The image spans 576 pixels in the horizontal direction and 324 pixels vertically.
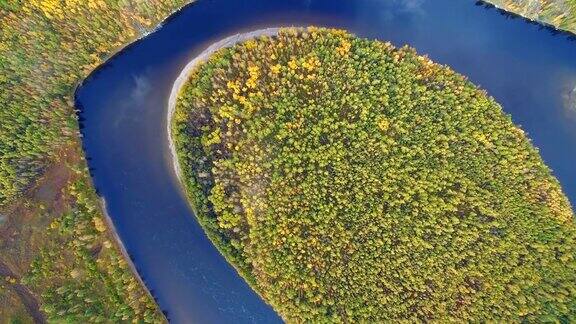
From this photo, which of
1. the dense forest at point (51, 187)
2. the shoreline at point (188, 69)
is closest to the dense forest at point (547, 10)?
the shoreline at point (188, 69)

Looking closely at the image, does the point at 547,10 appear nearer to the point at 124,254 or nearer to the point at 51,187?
the point at 124,254

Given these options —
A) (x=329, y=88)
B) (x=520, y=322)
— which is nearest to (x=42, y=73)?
(x=329, y=88)

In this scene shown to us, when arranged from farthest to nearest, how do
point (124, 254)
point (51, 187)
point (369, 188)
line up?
point (124, 254)
point (51, 187)
point (369, 188)

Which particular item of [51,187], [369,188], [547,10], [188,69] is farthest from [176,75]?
[547,10]

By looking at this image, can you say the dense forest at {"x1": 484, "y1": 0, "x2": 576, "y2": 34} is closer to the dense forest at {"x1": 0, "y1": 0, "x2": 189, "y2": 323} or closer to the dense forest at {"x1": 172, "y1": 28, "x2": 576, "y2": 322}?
the dense forest at {"x1": 172, "y1": 28, "x2": 576, "y2": 322}

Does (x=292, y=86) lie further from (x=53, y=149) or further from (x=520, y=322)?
(x=520, y=322)

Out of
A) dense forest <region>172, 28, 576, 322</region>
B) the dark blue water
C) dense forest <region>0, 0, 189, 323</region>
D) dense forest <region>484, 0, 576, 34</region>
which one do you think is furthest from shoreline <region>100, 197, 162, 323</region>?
dense forest <region>484, 0, 576, 34</region>
